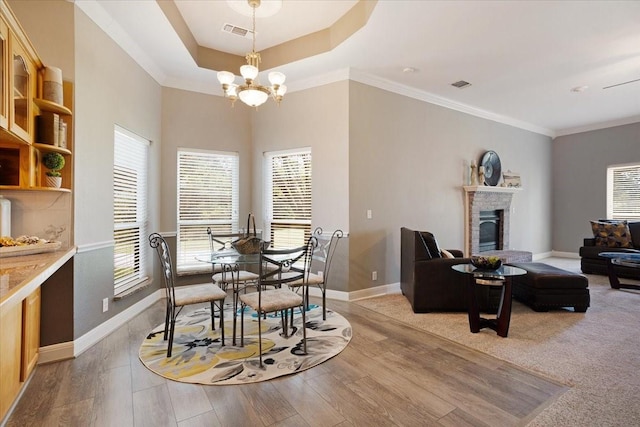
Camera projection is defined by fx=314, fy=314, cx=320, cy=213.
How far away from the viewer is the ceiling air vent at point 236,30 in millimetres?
3699

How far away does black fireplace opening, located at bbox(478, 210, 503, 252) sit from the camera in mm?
6309

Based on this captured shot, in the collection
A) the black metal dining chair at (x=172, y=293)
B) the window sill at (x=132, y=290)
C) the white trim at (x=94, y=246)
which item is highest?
the white trim at (x=94, y=246)

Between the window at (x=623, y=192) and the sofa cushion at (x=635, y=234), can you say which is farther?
the window at (x=623, y=192)

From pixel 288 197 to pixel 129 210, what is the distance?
2129 millimetres

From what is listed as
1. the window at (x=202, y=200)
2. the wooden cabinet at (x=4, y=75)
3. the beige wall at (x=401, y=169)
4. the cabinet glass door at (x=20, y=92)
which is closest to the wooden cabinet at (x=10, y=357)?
the wooden cabinet at (x=4, y=75)

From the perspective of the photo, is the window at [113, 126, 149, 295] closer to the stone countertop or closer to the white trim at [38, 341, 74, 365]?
the white trim at [38, 341, 74, 365]

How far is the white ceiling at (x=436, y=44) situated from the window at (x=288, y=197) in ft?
3.69

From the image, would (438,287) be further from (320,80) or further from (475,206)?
(320,80)

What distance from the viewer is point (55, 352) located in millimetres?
2594

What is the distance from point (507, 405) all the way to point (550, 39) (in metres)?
3.79

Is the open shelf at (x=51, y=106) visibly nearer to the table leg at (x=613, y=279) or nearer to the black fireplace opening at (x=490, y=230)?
the black fireplace opening at (x=490, y=230)

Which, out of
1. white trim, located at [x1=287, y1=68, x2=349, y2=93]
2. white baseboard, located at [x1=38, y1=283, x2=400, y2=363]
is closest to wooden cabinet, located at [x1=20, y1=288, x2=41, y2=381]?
white baseboard, located at [x1=38, y1=283, x2=400, y2=363]

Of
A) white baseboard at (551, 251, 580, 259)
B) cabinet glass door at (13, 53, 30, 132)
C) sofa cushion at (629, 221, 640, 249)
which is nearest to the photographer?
cabinet glass door at (13, 53, 30, 132)

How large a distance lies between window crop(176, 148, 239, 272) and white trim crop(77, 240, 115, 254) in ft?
4.38
